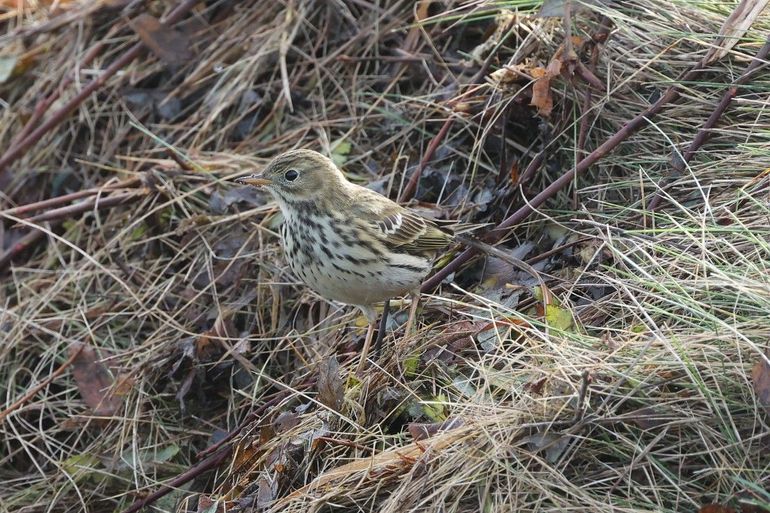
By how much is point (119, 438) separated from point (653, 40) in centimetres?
346

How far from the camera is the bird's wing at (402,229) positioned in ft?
15.6

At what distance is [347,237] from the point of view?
15.1 feet

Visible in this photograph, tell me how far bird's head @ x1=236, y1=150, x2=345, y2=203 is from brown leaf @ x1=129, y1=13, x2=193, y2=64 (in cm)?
232

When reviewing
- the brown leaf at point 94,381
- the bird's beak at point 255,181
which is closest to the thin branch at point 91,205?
the brown leaf at point 94,381

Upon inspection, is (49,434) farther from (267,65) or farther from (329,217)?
(267,65)

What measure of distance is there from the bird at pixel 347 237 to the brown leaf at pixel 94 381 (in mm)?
1374

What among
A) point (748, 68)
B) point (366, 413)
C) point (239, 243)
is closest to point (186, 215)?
point (239, 243)

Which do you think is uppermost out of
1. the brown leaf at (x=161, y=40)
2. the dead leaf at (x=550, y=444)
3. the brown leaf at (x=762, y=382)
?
the brown leaf at (x=161, y=40)

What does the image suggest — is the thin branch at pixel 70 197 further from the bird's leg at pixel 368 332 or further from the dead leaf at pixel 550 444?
the dead leaf at pixel 550 444

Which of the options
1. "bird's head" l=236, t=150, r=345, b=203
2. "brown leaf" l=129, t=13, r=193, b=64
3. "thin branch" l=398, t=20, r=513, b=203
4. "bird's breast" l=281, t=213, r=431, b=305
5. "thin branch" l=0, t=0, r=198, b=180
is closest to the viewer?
"bird's breast" l=281, t=213, r=431, b=305

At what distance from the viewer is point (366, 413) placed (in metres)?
4.18

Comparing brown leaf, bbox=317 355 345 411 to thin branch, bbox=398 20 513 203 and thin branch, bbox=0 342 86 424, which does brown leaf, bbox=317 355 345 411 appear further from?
thin branch, bbox=0 342 86 424

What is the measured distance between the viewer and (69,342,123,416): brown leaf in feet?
17.2

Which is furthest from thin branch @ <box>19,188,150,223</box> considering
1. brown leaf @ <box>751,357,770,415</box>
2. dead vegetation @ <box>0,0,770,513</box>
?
brown leaf @ <box>751,357,770,415</box>
